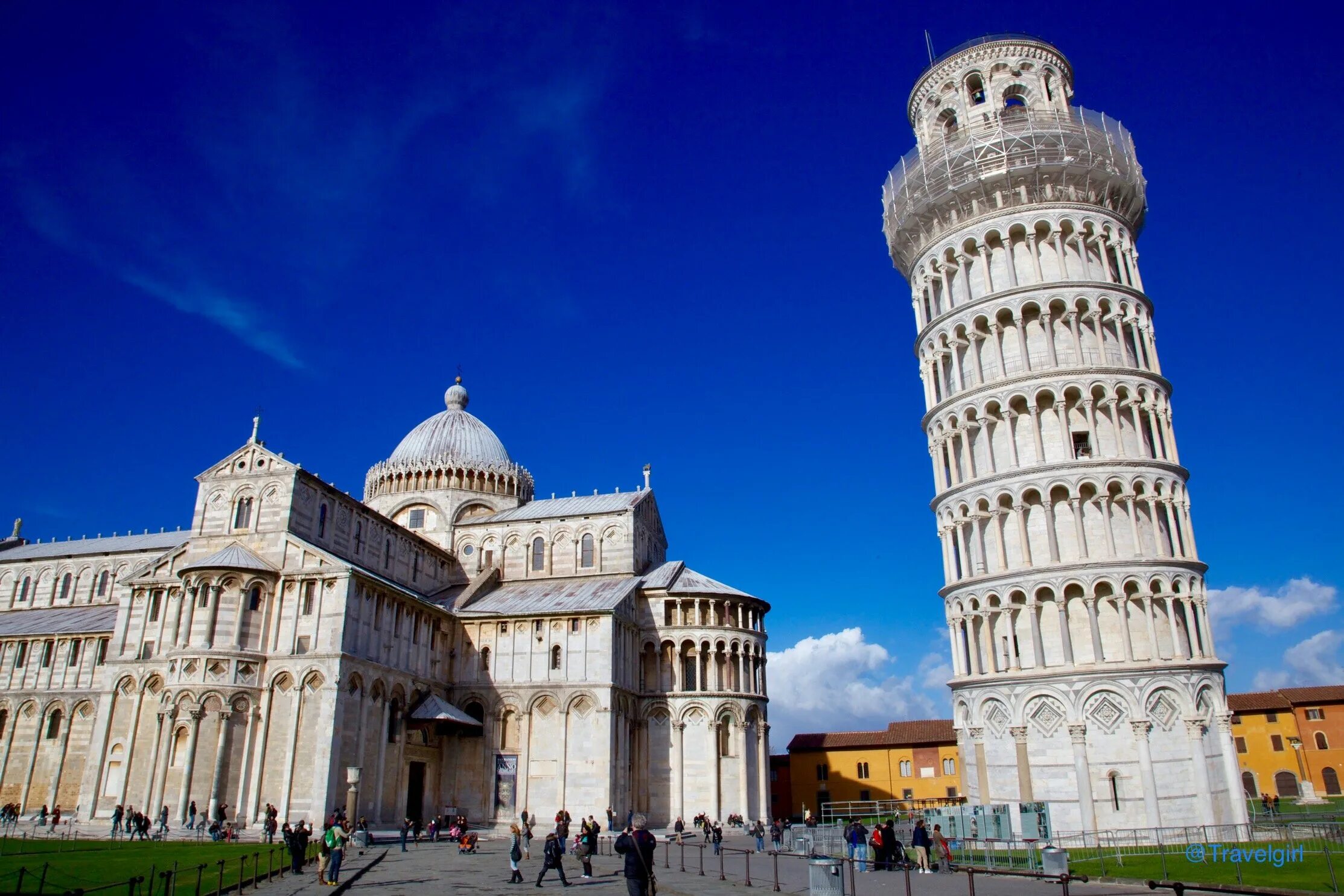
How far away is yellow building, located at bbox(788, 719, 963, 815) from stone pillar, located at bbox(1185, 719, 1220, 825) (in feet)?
118

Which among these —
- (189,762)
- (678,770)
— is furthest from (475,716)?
(189,762)

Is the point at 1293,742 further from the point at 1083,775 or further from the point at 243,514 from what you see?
the point at 243,514

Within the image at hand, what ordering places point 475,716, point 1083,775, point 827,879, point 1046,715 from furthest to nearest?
1. point 475,716
2. point 1046,715
3. point 1083,775
4. point 827,879

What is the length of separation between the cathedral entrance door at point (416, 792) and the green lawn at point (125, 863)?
11948mm

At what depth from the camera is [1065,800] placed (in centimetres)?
3025

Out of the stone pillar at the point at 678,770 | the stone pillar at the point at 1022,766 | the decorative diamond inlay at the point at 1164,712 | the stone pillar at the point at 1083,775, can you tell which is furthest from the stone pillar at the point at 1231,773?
the stone pillar at the point at 678,770

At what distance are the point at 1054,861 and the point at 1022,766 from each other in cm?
1068

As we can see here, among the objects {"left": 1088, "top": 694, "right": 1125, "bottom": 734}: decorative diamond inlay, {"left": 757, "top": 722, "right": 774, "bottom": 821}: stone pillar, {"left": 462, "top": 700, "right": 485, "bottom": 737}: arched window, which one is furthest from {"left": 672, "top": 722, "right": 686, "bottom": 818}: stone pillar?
{"left": 1088, "top": 694, "right": 1125, "bottom": 734}: decorative diamond inlay

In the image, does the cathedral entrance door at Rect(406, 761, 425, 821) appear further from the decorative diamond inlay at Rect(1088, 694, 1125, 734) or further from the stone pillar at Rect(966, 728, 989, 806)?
the decorative diamond inlay at Rect(1088, 694, 1125, 734)

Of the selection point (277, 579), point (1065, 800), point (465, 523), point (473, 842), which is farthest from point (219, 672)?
point (1065, 800)

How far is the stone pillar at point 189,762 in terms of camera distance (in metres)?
33.7

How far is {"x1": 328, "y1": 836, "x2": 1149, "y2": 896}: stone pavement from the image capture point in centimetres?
1870

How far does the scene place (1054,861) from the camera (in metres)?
21.0

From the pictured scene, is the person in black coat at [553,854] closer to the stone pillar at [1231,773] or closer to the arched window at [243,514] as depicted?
the stone pillar at [1231,773]
